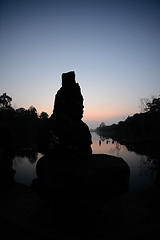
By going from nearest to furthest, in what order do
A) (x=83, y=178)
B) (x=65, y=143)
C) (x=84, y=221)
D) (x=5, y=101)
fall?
(x=83, y=178) → (x=84, y=221) → (x=65, y=143) → (x=5, y=101)

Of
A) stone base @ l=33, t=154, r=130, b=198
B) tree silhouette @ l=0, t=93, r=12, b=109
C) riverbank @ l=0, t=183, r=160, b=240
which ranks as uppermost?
tree silhouette @ l=0, t=93, r=12, b=109

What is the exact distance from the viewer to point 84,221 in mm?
3336

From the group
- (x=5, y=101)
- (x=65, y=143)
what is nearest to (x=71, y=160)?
(x=65, y=143)

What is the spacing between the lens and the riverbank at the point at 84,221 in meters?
3.22

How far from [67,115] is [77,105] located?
0.47 metres

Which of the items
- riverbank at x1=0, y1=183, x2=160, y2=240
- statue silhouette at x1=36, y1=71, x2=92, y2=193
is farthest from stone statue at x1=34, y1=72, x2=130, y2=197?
riverbank at x1=0, y1=183, x2=160, y2=240

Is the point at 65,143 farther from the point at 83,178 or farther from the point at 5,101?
the point at 5,101

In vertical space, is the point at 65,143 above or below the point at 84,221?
above

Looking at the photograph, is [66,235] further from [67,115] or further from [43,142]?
[67,115]

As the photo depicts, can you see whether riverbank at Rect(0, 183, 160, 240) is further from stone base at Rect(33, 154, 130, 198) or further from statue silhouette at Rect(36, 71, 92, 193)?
statue silhouette at Rect(36, 71, 92, 193)

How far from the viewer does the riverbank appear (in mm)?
3223

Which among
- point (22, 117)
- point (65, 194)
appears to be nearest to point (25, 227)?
point (65, 194)

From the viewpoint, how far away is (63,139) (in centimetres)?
371

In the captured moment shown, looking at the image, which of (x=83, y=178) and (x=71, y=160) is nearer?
(x=83, y=178)
